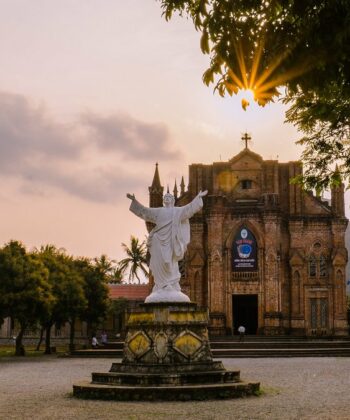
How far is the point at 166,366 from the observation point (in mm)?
14242

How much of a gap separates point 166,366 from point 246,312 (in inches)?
1451

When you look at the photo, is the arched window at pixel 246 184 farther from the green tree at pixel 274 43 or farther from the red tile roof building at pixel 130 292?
the green tree at pixel 274 43

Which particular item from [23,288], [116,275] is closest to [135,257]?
[116,275]

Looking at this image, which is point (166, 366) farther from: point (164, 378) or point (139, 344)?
point (139, 344)

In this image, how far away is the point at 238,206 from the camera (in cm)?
5025

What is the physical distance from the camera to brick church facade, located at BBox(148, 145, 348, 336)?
159ft

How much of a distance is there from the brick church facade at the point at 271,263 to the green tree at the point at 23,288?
15.6 meters

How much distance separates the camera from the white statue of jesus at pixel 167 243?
15664mm

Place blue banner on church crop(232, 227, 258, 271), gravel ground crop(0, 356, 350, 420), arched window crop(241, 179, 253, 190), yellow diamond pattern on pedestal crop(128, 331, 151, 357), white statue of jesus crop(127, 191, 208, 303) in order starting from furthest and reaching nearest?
arched window crop(241, 179, 253, 190) < blue banner on church crop(232, 227, 258, 271) < white statue of jesus crop(127, 191, 208, 303) < yellow diamond pattern on pedestal crop(128, 331, 151, 357) < gravel ground crop(0, 356, 350, 420)

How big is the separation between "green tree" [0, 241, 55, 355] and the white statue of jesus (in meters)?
20.7

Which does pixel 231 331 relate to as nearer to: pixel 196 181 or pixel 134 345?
pixel 196 181

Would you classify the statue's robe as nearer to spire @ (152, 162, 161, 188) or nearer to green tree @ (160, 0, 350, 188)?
green tree @ (160, 0, 350, 188)

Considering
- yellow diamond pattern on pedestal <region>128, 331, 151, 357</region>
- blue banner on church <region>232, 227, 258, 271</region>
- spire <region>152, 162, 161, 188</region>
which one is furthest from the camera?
spire <region>152, 162, 161, 188</region>

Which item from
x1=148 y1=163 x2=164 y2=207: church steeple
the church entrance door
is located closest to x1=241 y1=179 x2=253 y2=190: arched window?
x1=148 y1=163 x2=164 y2=207: church steeple
